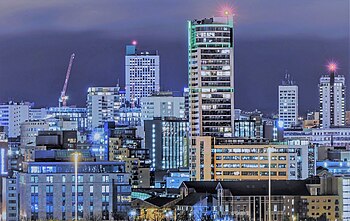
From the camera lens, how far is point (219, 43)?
195ft

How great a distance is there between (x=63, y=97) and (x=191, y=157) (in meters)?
56.3

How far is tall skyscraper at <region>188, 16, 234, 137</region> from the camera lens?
5950cm

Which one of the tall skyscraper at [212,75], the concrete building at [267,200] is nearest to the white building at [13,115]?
the tall skyscraper at [212,75]

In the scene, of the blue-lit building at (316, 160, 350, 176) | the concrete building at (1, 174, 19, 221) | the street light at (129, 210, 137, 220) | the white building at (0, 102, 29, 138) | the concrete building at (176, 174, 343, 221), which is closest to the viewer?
the street light at (129, 210, 137, 220)

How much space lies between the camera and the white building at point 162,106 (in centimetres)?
9006

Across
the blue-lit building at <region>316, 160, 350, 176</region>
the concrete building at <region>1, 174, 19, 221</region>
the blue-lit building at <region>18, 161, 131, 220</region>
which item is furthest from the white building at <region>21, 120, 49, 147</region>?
the blue-lit building at <region>18, 161, 131, 220</region>

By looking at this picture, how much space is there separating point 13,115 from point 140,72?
24.0 meters

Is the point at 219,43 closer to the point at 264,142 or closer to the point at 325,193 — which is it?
the point at 264,142

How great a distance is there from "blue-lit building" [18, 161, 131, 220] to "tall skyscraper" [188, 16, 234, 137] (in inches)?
751

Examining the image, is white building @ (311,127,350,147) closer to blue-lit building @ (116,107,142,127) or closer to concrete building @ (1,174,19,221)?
blue-lit building @ (116,107,142,127)

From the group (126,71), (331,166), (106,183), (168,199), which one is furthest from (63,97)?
(106,183)

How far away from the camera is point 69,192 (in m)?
39.7

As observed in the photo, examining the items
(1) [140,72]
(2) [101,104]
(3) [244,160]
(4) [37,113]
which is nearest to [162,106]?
(2) [101,104]

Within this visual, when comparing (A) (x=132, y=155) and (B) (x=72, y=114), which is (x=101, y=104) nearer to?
(B) (x=72, y=114)
